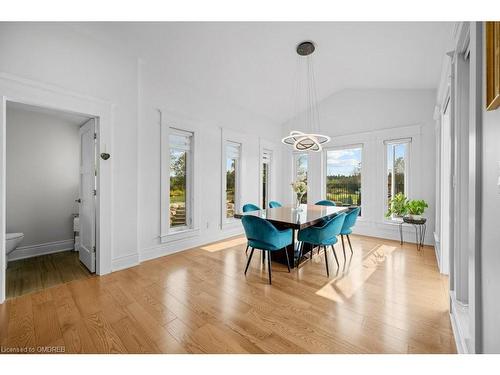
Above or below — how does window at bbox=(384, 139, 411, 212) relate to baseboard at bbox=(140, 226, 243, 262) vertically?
above

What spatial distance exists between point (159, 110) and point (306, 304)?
3355 millimetres

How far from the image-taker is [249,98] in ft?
15.9

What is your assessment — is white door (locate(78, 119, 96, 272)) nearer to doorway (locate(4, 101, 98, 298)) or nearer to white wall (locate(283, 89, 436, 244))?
doorway (locate(4, 101, 98, 298))

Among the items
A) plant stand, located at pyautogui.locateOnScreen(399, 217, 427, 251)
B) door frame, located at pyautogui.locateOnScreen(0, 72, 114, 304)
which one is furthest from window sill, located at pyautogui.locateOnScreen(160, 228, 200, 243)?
plant stand, located at pyautogui.locateOnScreen(399, 217, 427, 251)

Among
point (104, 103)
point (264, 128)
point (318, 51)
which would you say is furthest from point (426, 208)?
point (104, 103)

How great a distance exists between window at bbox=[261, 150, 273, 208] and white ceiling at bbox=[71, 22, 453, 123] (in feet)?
5.83

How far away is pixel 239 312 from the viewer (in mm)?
1995

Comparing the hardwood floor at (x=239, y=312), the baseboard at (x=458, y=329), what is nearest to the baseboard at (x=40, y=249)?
the hardwood floor at (x=239, y=312)

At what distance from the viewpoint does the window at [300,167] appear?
603cm

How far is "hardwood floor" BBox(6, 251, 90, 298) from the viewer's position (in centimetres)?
250

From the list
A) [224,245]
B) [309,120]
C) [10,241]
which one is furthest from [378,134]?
[10,241]

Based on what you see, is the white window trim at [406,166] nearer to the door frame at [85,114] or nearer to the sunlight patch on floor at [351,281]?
the sunlight patch on floor at [351,281]

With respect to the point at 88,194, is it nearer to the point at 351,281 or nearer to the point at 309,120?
the point at 351,281

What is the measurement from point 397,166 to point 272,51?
339 cm
